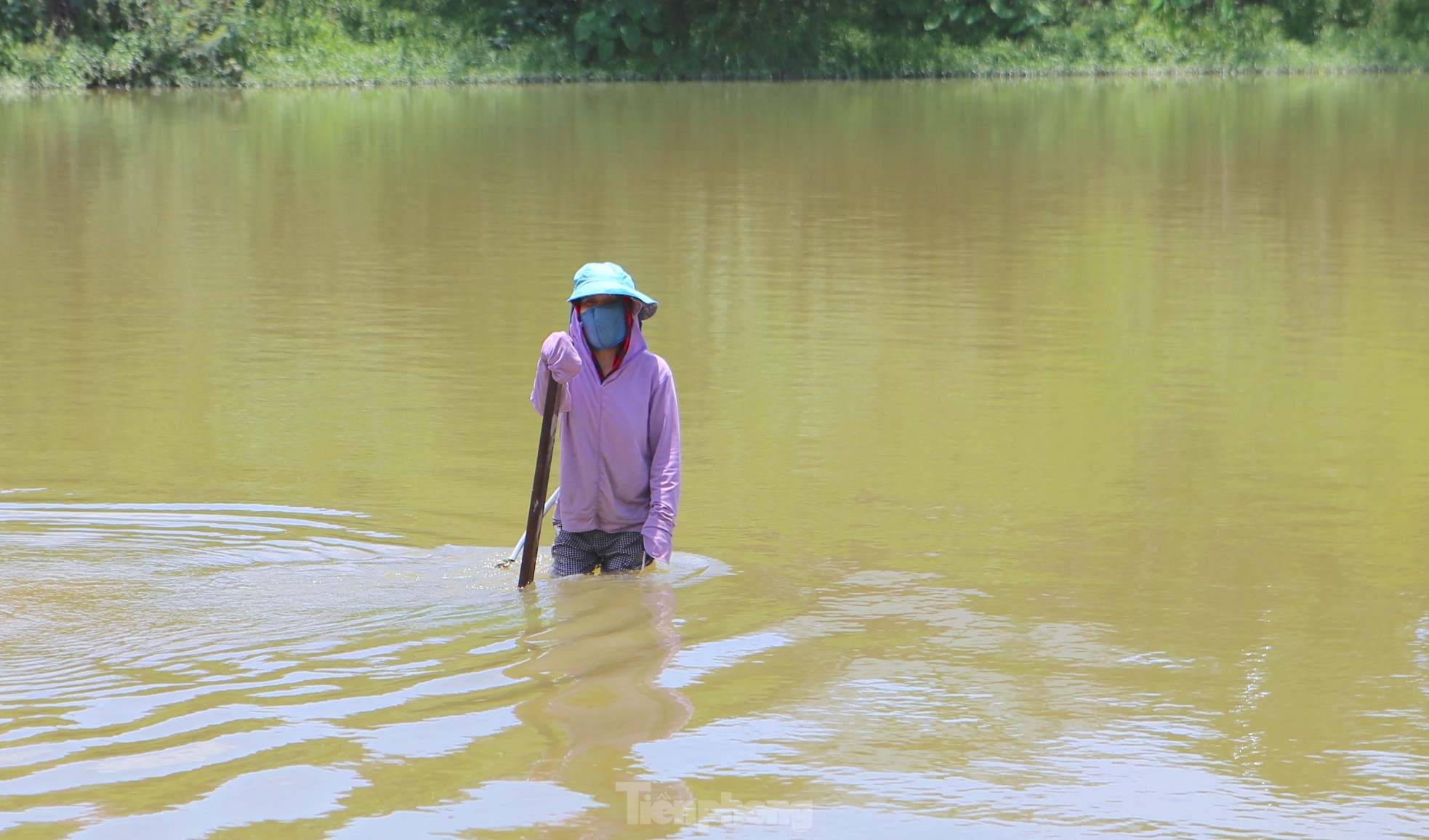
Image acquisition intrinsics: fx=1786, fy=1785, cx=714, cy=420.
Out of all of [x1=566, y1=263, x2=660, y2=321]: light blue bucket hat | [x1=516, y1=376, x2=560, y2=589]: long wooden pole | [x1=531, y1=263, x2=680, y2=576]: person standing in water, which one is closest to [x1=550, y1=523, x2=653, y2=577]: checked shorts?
[x1=531, y1=263, x2=680, y2=576]: person standing in water

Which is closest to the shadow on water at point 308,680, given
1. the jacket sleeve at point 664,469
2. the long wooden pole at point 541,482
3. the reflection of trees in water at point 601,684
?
the reflection of trees in water at point 601,684

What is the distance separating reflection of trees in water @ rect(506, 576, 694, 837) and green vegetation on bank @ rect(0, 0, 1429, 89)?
36.0 meters

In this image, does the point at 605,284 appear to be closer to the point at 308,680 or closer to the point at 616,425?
the point at 616,425

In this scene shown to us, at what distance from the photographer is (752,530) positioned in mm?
7559

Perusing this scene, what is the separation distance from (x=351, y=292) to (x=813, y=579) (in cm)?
749

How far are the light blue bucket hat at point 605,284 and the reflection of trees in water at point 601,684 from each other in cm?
108

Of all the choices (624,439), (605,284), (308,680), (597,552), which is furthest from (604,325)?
(308,680)

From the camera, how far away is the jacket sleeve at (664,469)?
6.23 meters

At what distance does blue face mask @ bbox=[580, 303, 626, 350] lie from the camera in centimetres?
604

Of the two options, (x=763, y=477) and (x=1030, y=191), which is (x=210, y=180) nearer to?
(x=1030, y=191)

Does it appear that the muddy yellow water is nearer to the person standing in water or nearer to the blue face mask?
the person standing in water

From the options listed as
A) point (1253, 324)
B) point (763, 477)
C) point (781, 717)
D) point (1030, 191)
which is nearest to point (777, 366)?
point (763, 477)

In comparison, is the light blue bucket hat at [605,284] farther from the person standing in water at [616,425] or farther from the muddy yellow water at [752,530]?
the muddy yellow water at [752,530]

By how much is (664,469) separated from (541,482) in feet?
1.41
